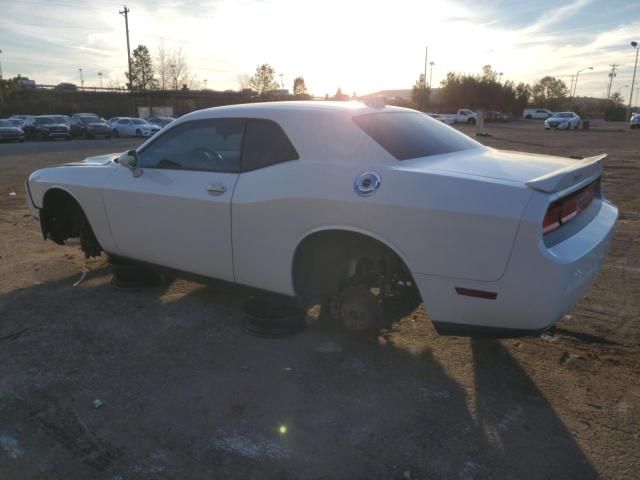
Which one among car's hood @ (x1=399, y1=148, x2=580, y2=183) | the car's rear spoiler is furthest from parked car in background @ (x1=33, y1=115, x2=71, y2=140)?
the car's rear spoiler

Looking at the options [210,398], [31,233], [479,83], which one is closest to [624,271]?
[210,398]

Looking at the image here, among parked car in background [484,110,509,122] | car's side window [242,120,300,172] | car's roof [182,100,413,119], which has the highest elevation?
car's roof [182,100,413,119]

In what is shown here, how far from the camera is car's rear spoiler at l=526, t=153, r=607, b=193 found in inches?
102

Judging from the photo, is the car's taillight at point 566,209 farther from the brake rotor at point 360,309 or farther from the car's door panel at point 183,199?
the car's door panel at point 183,199

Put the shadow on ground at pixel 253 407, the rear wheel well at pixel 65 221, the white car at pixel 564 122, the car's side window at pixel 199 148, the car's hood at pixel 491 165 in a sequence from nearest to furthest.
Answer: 1. the shadow on ground at pixel 253 407
2. the car's hood at pixel 491 165
3. the car's side window at pixel 199 148
4. the rear wheel well at pixel 65 221
5. the white car at pixel 564 122

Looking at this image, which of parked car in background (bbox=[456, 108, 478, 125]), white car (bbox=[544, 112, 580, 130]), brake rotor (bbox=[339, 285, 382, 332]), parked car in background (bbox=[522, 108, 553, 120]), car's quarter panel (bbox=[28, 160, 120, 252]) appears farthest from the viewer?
parked car in background (bbox=[522, 108, 553, 120])

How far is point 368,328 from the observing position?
3484 millimetres

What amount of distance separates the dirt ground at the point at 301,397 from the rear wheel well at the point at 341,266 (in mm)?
429

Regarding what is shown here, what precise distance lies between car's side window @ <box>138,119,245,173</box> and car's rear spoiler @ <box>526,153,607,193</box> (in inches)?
79.4

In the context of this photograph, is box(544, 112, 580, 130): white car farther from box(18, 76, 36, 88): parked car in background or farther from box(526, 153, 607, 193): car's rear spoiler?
box(18, 76, 36, 88): parked car in background

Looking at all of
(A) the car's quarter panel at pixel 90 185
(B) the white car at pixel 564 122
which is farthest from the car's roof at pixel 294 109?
(B) the white car at pixel 564 122

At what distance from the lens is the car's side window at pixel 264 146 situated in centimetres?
345

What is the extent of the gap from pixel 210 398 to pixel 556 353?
233 cm

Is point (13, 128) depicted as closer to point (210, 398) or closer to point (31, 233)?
point (31, 233)
